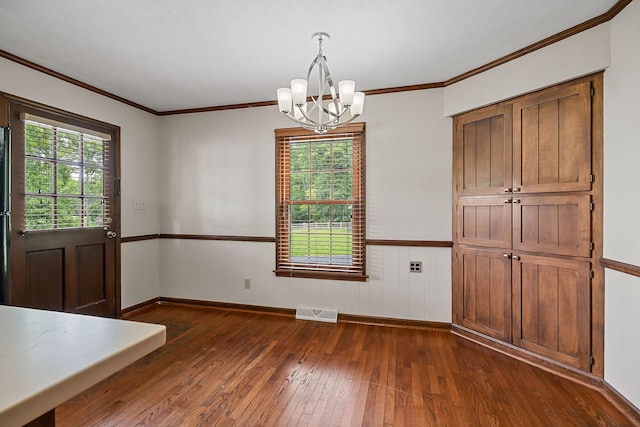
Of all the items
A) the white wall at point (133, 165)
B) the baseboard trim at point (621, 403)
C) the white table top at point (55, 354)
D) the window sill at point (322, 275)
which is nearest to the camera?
the white table top at point (55, 354)

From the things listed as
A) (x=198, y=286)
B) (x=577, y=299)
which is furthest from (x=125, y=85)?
(x=577, y=299)

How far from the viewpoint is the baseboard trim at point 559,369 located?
1.99 metres

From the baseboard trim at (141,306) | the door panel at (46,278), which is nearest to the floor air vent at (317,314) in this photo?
the baseboard trim at (141,306)

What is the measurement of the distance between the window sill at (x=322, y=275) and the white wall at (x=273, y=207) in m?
0.06

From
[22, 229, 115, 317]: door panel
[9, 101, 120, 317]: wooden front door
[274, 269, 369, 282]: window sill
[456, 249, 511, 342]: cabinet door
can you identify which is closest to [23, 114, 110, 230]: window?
[9, 101, 120, 317]: wooden front door

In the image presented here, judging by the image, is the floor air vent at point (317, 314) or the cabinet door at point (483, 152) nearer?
the cabinet door at point (483, 152)

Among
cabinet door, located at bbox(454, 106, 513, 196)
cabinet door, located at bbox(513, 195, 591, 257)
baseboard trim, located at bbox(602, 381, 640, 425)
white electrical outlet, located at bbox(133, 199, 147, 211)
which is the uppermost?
cabinet door, located at bbox(454, 106, 513, 196)

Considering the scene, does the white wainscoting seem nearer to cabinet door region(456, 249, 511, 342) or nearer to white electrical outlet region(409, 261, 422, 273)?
white electrical outlet region(409, 261, 422, 273)

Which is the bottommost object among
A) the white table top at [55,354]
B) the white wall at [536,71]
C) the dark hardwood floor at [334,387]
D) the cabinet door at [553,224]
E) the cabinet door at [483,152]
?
the dark hardwood floor at [334,387]

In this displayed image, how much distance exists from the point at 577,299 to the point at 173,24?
3.40 metres

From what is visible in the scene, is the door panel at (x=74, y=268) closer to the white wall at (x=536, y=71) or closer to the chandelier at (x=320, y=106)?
the chandelier at (x=320, y=106)

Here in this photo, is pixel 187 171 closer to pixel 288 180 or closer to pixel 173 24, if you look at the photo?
pixel 288 180

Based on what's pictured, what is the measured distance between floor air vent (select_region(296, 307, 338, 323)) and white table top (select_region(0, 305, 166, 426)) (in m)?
2.95

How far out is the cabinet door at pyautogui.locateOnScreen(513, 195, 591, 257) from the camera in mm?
2328
